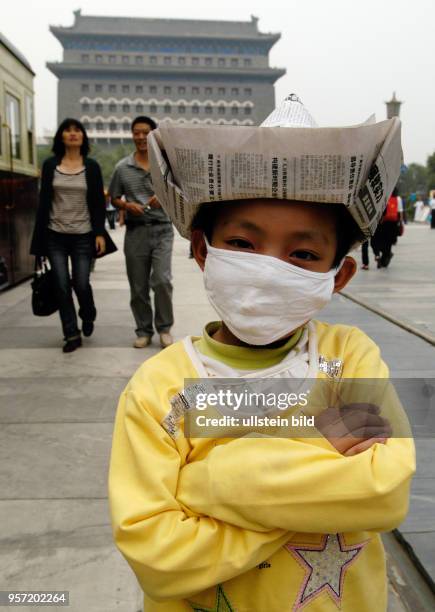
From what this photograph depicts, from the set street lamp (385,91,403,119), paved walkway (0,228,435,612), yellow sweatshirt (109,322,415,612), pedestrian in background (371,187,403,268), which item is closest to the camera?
yellow sweatshirt (109,322,415,612)

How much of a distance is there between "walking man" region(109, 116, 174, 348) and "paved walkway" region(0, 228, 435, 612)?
393mm

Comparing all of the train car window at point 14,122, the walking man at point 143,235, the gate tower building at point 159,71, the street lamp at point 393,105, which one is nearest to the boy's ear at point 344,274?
the walking man at point 143,235

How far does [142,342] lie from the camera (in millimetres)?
5113

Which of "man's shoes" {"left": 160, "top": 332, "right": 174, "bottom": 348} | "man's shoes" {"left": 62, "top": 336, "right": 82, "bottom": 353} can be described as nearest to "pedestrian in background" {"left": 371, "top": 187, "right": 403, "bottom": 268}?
"man's shoes" {"left": 160, "top": 332, "right": 174, "bottom": 348}

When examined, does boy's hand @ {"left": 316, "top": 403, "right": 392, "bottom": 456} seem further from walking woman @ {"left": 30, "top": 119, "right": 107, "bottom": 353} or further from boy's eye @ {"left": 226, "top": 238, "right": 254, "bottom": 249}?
walking woman @ {"left": 30, "top": 119, "right": 107, "bottom": 353}

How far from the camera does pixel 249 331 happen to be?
118cm

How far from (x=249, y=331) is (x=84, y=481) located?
1.79m

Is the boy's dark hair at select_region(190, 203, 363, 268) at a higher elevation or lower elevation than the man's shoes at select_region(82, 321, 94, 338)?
higher

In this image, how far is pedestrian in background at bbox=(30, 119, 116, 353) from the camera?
15.9 ft

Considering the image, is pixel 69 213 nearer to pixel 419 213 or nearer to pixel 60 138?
pixel 60 138

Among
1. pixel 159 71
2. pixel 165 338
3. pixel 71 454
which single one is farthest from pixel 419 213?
pixel 159 71

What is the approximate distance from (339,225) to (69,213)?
3.93m

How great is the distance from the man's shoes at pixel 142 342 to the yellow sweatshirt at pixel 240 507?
397 cm

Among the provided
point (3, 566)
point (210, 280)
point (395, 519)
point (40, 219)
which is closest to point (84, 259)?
point (40, 219)
